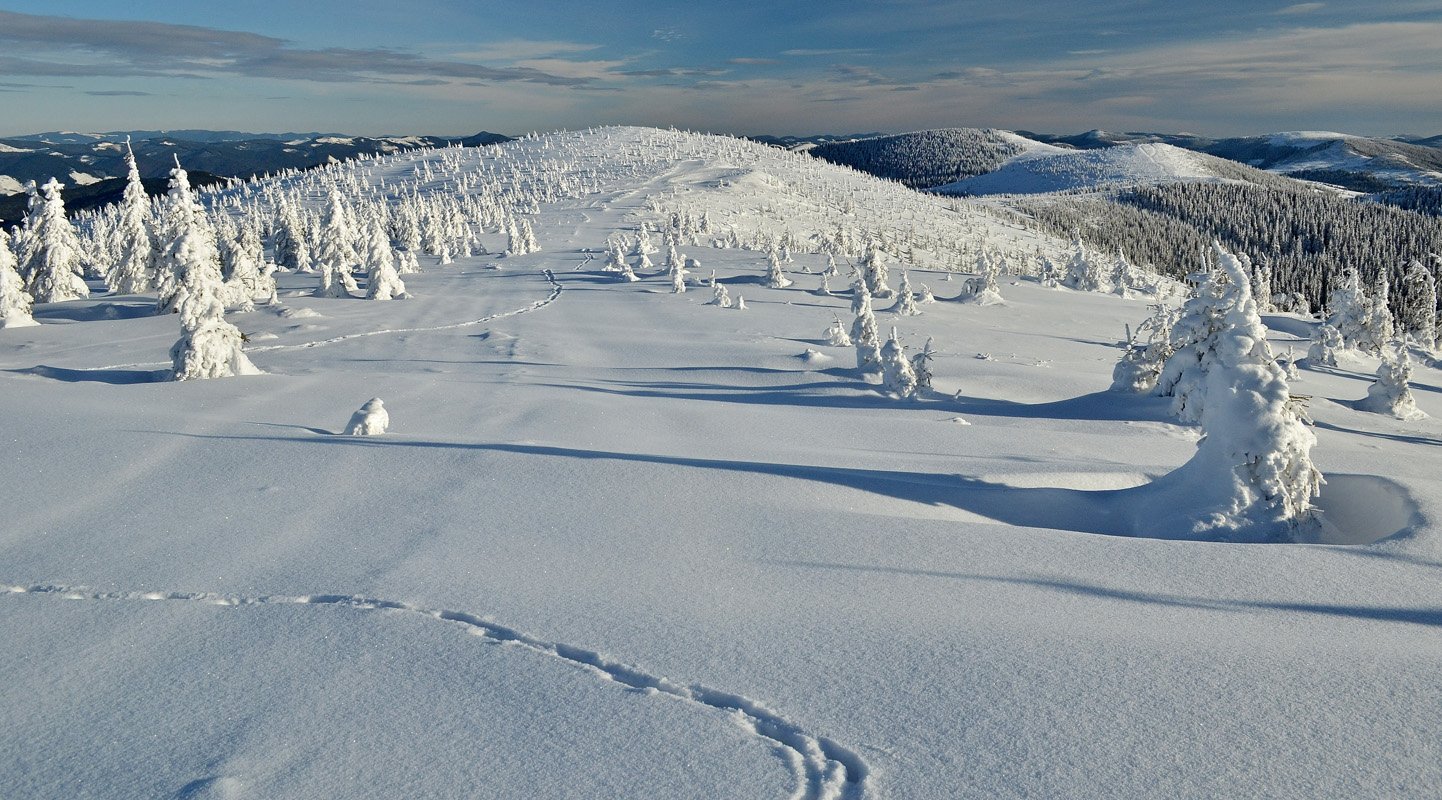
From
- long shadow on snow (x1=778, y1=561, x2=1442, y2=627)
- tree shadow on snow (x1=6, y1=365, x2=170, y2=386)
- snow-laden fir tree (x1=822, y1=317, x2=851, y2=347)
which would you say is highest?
long shadow on snow (x1=778, y1=561, x2=1442, y2=627)

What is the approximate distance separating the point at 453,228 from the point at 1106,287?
5635 cm

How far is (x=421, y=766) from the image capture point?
387cm

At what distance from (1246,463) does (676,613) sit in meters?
6.76

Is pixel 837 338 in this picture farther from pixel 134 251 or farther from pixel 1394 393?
pixel 134 251

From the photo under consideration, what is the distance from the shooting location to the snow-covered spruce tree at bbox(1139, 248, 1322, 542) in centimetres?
830

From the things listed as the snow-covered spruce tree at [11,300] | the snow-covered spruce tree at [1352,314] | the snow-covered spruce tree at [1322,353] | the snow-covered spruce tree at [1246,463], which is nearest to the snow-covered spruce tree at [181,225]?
the snow-covered spruce tree at [11,300]

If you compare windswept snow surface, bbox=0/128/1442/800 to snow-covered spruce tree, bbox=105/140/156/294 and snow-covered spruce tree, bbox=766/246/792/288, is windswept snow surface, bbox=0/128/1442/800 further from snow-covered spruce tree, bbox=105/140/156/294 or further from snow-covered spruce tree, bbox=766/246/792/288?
snow-covered spruce tree, bbox=105/140/156/294

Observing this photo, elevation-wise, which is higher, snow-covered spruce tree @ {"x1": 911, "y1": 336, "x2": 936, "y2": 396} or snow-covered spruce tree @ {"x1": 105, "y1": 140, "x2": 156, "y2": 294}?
snow-covered spruce tree @ {"x1": 105, "y1": 140, "x2": 156, "y2": 294}

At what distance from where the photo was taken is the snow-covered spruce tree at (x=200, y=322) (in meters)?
17.4

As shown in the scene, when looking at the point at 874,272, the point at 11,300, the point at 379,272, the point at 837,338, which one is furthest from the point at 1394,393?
the point at 11,300

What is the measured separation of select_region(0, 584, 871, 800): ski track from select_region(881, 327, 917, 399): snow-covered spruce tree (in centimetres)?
1319

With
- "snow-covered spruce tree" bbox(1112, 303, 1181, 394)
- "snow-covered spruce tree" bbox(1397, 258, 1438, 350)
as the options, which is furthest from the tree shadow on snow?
"snow-covered spruce tree" bbox(1397, 258, 1438, 350)

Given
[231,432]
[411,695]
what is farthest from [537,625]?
[231,432]

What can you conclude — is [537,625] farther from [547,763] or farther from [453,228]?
[453,228]
